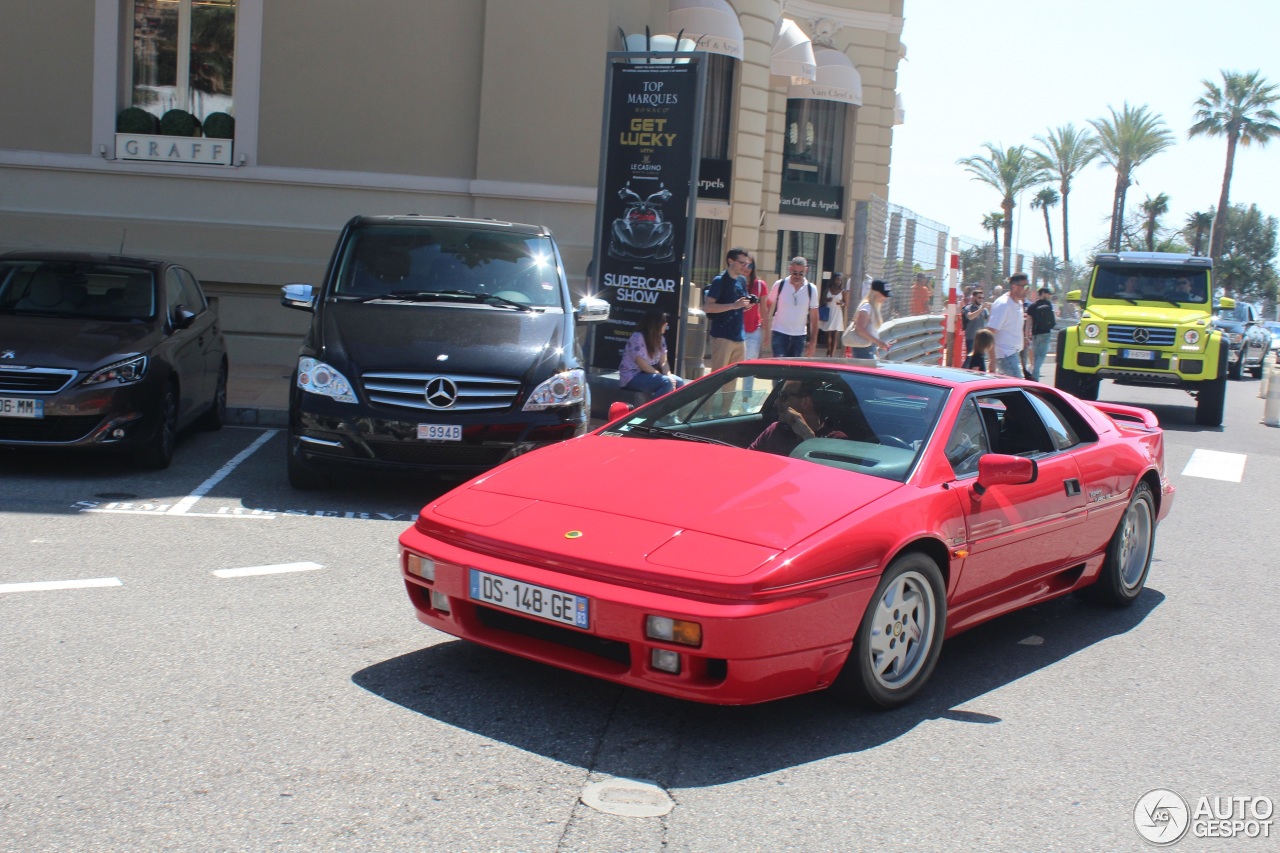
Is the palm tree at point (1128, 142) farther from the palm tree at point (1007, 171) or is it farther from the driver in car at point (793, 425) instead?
the driver in car at point (793, 425)

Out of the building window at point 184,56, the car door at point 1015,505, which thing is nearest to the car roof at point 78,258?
the car door at point 1015,505

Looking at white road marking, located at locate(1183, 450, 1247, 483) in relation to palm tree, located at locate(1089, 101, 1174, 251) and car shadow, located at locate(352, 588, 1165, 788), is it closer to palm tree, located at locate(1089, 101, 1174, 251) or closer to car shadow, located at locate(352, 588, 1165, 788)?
car shadow, located at locate(352, 588, 1165, 788)

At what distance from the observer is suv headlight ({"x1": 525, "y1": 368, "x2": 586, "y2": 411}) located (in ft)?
26.3

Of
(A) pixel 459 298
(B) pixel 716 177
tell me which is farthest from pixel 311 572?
(B) pixel 716 177

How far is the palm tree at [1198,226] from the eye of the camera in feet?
281

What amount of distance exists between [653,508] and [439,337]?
13.2 feet

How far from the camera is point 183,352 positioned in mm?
9461

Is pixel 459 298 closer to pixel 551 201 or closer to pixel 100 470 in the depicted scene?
pixel 100 470

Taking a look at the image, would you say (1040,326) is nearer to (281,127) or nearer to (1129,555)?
(281,127)

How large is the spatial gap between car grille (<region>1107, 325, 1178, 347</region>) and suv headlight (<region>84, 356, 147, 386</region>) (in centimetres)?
1347

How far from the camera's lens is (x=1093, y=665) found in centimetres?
546

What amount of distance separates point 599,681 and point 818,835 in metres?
1.36

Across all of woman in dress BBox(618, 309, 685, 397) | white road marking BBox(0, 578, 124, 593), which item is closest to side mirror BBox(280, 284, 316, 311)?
woman in dress BBox(618, 309, 685, 397)

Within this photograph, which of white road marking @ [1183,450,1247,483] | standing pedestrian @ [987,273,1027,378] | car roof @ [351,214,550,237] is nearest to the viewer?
car roof @ [351,214,550,237]
